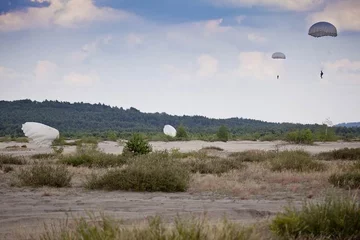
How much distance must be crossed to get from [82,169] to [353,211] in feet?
41.9

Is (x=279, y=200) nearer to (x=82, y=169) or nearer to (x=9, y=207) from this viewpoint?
(x=9, y=207)

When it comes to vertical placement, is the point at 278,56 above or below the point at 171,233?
above

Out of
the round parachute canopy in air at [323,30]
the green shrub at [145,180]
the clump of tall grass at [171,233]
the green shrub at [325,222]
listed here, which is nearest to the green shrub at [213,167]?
the green shrub at [145,180]

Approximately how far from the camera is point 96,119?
14362 centimetres

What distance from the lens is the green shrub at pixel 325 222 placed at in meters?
6.03

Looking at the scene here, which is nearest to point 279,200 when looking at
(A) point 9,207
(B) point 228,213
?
(B) point 228,213

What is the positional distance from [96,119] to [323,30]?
11436cm

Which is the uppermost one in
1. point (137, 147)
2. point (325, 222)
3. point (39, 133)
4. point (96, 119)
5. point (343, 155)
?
point (96, 119)

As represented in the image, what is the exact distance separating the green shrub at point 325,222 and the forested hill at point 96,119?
109 metres

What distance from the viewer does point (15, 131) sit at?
100188mm

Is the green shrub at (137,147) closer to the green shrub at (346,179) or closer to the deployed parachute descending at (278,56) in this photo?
the green shrub at (346,179)

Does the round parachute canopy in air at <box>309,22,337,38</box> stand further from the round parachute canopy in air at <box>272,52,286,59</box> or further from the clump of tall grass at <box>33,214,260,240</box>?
the clump of tall grass at <box>33,214,260,240</box>

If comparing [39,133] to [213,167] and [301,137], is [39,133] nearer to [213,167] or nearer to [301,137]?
[301,137]

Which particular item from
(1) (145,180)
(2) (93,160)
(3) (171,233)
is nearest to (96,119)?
(2) (93,160)
